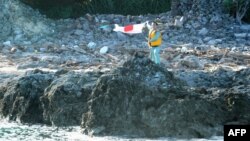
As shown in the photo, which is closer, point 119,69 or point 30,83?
point 119,69

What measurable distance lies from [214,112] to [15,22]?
15.3 meters

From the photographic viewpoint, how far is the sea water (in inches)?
458

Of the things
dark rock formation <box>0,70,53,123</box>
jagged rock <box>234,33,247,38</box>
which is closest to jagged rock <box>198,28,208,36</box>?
jagged rock <box>234,33,247,38</box>

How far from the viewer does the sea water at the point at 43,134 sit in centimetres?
1162

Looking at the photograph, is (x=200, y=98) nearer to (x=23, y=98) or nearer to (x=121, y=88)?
(x=121, y=88)

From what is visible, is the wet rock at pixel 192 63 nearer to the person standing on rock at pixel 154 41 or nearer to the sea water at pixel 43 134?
the person standing on rock at pixel 154 41

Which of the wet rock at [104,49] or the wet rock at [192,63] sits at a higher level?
the wet rock at [104,49]

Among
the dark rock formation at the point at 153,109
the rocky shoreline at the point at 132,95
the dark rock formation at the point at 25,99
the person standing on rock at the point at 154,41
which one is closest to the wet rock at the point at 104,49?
the rocky shoreline at the point at 132,95

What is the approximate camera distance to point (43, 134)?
1234 cm

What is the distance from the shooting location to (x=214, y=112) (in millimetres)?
11836

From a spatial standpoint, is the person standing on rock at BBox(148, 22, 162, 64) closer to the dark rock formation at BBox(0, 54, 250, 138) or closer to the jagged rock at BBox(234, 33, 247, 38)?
the dark rock formation at BBox(0, 54, 250, 138)

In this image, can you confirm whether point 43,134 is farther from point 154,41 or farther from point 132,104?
→ point 154,41

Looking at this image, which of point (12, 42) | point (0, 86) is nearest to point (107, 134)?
point (0, 86)

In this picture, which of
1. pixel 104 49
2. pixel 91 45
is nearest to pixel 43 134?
pixel 104 49
